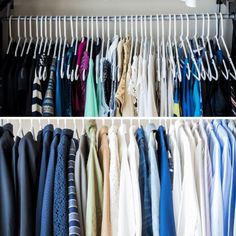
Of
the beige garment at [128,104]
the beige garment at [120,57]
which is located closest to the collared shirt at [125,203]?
the beige garment at [128,104]

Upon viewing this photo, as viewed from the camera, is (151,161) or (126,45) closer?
(151,161)

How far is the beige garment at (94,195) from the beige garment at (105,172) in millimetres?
23

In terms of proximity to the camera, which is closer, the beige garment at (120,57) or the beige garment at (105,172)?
the beige garment at (105,172)

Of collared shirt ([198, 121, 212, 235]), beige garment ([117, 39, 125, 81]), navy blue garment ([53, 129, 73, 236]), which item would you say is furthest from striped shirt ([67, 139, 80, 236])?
beige garment ([117, 39, 125, 81])

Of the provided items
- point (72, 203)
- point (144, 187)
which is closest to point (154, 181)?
point (144, 187)

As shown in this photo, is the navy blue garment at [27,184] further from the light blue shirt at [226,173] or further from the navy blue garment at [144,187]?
the light blue shirt at [226,173]

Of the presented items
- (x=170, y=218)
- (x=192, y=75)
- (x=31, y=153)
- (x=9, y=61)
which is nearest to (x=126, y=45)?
(x=192, y=75)

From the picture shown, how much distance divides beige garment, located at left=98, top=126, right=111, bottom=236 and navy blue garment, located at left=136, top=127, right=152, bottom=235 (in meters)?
0.11

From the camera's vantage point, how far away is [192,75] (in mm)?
1624

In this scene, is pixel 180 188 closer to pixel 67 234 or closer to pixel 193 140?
pixel 193 140

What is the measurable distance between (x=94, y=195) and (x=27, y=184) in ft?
0.67

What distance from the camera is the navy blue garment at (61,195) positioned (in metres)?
1.06

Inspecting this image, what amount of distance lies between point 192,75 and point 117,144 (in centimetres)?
62

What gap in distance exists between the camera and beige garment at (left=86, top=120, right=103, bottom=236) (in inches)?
43.0
